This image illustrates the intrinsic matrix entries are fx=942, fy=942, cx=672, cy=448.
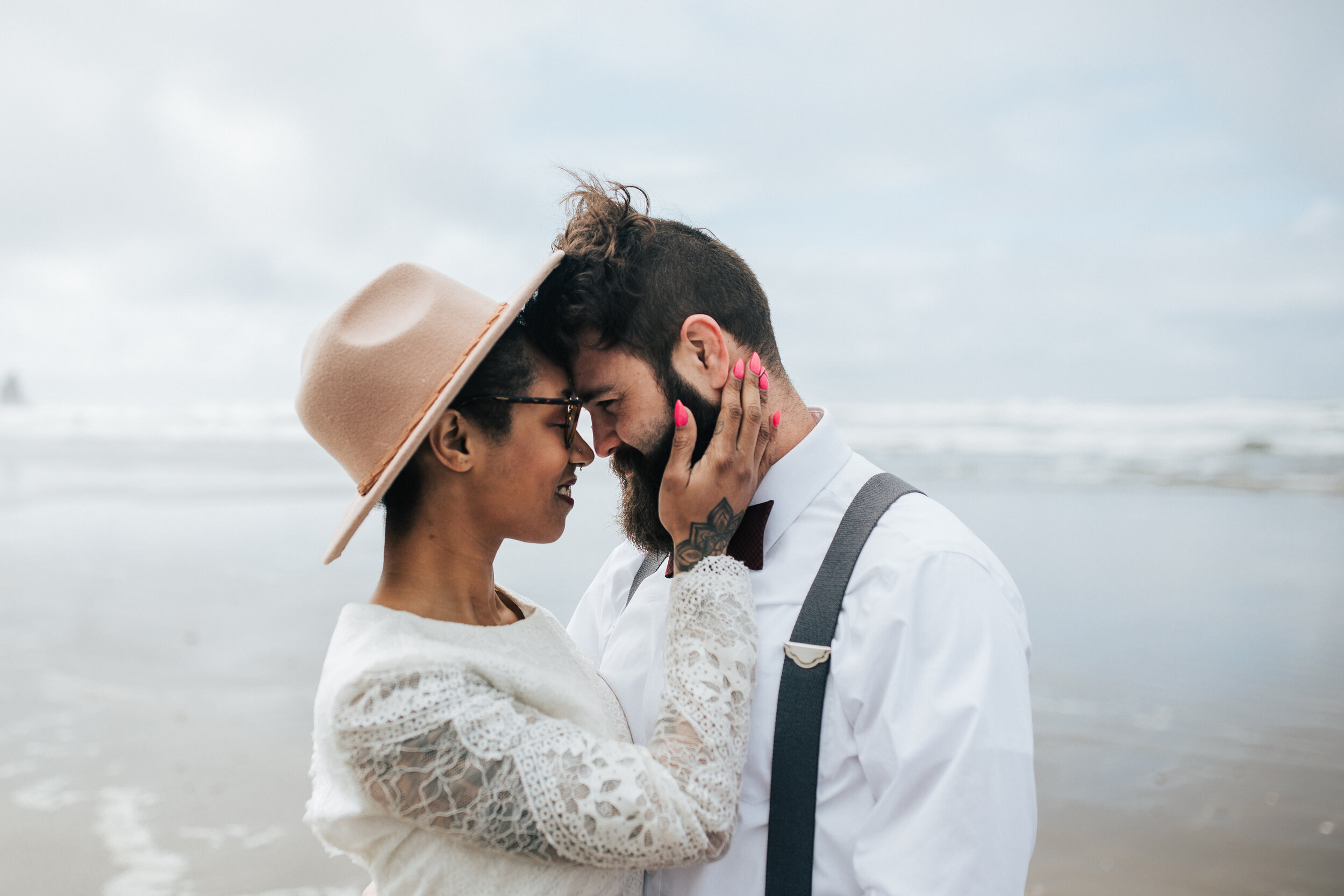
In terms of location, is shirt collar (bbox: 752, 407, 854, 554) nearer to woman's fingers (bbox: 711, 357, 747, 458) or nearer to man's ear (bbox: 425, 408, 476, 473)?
woman's fingers (bbox: 711, 357, 747, 458)

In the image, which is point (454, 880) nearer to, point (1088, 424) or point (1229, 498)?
point (1229, 498)

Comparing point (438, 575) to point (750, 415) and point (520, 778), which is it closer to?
point (520, 778)

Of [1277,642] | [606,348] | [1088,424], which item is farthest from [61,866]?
[1088,424]

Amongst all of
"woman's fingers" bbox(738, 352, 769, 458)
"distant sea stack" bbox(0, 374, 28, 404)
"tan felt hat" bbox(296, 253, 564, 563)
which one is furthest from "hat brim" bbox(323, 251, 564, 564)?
"distant sea stack" bbox(0, 374, 28, 404)

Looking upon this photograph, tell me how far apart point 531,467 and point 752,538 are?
0.53 metres

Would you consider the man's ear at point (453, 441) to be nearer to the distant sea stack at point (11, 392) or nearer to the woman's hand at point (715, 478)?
the woman's hand at point (715, 478)

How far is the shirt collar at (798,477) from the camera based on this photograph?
2.16 meters

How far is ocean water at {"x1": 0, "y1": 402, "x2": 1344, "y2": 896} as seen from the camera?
168 inches

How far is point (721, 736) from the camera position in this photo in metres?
1.70

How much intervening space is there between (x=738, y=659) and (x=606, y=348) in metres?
0.78

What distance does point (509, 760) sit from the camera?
1.56 meters

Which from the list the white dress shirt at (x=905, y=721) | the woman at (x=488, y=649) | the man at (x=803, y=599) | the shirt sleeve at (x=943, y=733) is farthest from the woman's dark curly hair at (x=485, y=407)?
the shirt sleeve at (x=943, y=733)

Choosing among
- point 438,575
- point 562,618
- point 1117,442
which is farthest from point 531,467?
point 1117,442

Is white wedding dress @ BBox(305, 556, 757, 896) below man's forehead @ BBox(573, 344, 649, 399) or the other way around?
below
